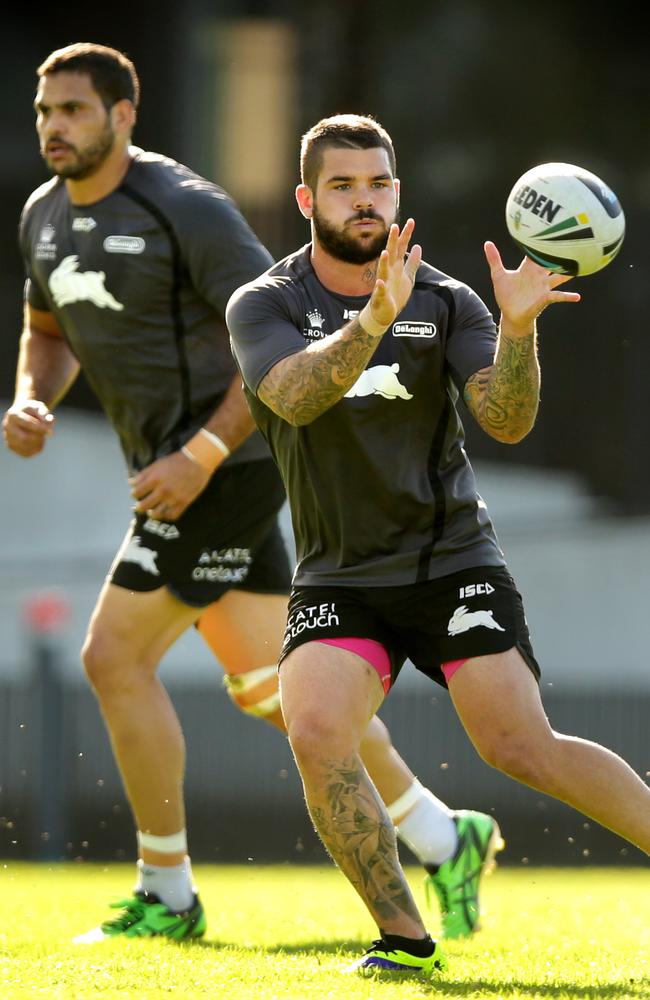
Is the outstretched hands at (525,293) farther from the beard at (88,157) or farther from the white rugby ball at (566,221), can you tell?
the beard at (88,157)

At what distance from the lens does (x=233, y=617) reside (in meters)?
6.50

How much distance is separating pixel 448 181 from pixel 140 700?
1229 cm

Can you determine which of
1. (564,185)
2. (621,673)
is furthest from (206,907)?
(621,673)

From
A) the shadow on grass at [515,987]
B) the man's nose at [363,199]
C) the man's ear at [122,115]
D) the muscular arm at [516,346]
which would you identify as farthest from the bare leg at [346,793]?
the man's ear at [122,115]

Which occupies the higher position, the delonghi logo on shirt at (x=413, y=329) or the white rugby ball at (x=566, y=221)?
the white rugby ball at (x=566, y=221)

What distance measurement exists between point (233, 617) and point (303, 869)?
5965 millimetres

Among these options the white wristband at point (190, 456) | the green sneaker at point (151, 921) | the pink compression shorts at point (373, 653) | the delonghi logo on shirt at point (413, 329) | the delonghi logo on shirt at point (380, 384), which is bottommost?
the green sneaker at point (151, 921)

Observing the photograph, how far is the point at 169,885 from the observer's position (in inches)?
242

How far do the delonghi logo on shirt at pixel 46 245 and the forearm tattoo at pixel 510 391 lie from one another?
224 centimetres

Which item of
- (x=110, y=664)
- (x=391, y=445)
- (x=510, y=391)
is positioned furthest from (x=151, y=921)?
(x=510, y=391)

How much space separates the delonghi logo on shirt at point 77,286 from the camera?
6.31 metres

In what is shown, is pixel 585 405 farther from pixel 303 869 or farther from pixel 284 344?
pixel 284 344

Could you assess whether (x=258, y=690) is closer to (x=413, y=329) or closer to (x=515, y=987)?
(x=413, y=329)

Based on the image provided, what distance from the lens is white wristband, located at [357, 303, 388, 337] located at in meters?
4.59
